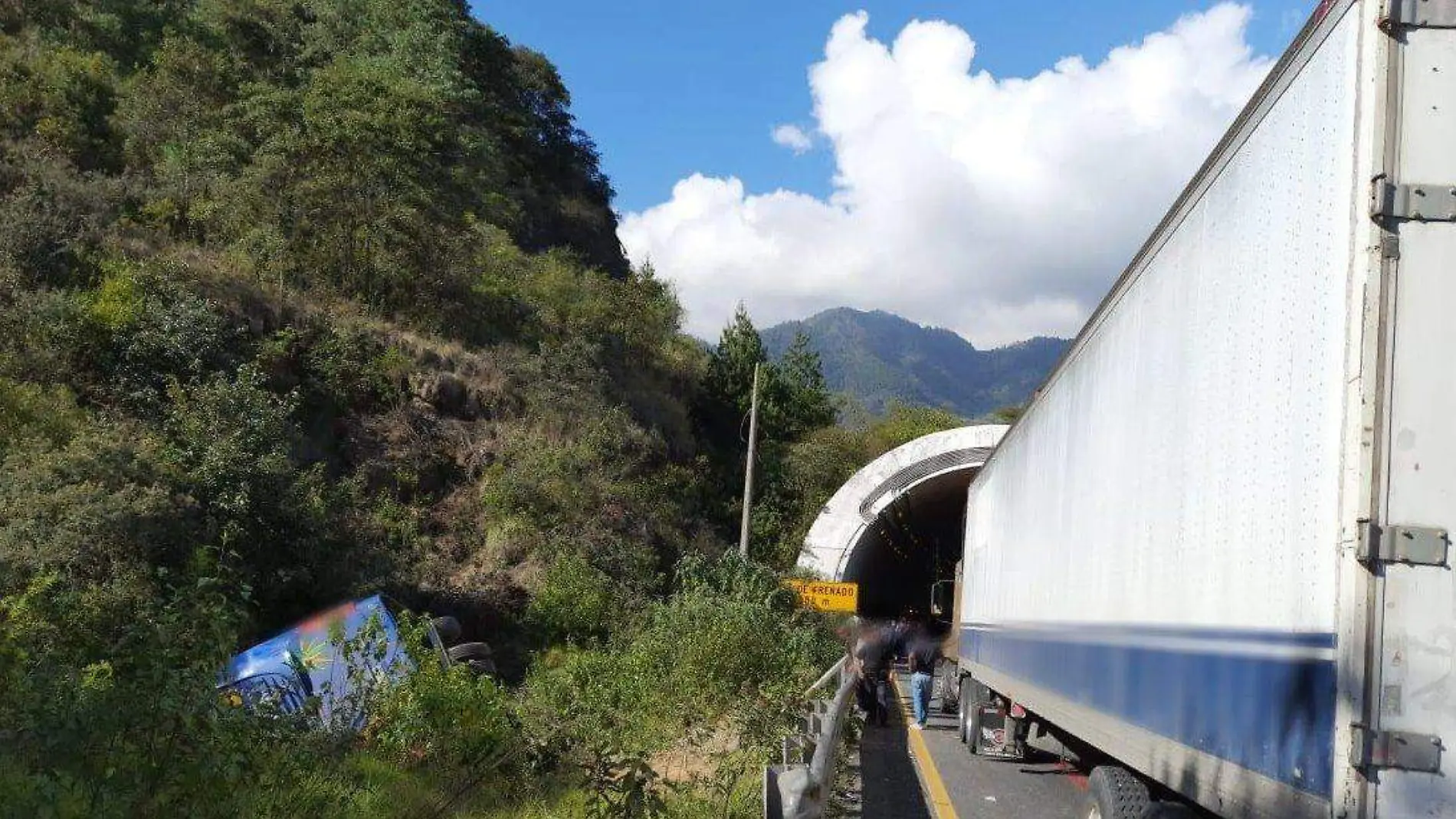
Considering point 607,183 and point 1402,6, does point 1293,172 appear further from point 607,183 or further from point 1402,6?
point 607,183

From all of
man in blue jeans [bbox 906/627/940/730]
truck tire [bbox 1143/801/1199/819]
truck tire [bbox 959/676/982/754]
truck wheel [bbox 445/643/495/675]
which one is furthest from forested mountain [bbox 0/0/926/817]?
truck tire [bbox 1143/801/1199/819]

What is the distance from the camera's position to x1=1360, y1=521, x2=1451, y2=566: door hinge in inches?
140

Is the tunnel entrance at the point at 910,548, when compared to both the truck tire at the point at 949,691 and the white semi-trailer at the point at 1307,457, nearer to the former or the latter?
the truck tire at the point at 949,691

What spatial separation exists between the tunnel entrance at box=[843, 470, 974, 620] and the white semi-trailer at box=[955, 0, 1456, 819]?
2565cm

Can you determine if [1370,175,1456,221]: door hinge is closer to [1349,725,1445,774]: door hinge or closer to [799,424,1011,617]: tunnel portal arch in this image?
[1349,725,1445,774]: door hinge

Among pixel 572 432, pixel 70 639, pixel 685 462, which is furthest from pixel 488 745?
pixel 685 462

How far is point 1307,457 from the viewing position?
13.0ft

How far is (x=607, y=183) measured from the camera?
5478 cm

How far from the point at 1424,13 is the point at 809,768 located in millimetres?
5092

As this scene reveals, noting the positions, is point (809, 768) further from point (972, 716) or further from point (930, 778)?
point (972, 716)

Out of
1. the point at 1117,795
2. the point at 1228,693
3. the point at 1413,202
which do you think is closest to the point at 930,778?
the point at 1117,795

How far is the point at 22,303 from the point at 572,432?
485 inches

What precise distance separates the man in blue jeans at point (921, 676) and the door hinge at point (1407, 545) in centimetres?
1399

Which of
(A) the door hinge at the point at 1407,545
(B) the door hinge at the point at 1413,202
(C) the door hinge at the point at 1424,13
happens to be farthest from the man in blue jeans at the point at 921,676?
(C) the door hinge at the point at 1424,13
